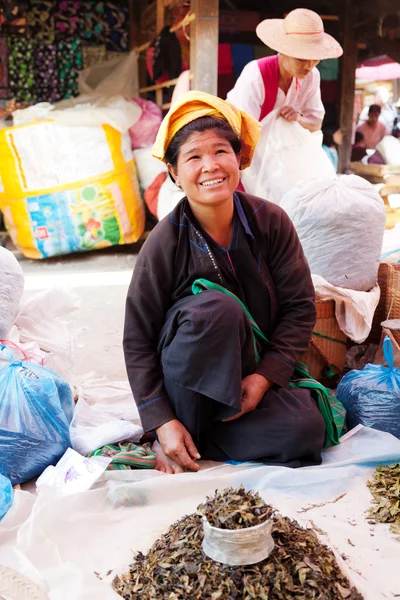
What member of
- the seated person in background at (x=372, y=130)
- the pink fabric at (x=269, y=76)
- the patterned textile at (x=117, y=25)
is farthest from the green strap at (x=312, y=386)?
the seated person in background at (x=372, y=130)

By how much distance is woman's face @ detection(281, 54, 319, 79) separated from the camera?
3549 millimetres

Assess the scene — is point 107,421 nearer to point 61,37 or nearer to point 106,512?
point 106,512

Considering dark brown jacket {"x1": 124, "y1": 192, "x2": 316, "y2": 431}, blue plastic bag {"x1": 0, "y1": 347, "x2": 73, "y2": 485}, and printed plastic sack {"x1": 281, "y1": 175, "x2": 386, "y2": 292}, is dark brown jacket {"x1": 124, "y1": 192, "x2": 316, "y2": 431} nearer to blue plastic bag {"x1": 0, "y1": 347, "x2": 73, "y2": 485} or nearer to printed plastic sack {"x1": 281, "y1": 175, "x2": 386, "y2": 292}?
blue plastic bag {"x1": 0, "y1": 347, "x2": 73, "y2": 485}

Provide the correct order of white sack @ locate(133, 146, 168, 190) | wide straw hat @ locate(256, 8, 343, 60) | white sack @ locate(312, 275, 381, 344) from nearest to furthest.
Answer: white sack @ locate(312, 275, 381, 344) → wide straw hat @ locate(256, 8, 343, 60) → white sack @ locate(133, 146, 168, 190)

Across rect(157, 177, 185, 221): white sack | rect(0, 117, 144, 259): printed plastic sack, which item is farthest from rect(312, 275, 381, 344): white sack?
rect(0, 117, 144, 259): printed plastic sack

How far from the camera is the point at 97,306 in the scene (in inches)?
165

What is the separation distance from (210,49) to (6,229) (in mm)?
2667

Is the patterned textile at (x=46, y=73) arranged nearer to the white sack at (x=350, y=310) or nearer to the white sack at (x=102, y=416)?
the white sack at (x=102, y=416)

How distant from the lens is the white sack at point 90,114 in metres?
5.66

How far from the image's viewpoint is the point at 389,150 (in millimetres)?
8891

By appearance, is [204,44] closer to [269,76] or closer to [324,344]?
[269,76]

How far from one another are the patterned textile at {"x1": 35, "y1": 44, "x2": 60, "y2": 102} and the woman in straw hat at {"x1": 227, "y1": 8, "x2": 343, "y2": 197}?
3213mm

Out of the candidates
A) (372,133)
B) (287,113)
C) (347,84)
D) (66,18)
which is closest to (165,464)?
(287,113)

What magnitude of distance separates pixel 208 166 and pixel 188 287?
0.41 metres
